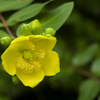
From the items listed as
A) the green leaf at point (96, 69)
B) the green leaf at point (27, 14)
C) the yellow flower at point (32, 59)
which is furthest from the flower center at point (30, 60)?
the green leaf at point (96, 69)

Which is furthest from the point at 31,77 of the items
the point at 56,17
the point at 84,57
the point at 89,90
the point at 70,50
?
the point at 70,50

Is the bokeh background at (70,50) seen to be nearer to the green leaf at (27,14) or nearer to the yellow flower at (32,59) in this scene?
the green leaf at (27,14)

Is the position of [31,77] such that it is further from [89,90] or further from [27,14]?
[89,90]

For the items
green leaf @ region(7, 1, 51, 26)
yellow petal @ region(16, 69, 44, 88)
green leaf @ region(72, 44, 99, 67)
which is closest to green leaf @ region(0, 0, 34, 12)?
green leaf @ region(7, 1, 51, 26)

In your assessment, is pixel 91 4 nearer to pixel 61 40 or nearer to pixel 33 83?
pixel 61 40

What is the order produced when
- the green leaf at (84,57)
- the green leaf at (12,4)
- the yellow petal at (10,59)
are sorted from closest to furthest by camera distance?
the yellow petal at (10,59), the green leaf at (12,4), the green leaf at (84,57)

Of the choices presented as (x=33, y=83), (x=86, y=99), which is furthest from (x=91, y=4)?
(x=33, y=83)
